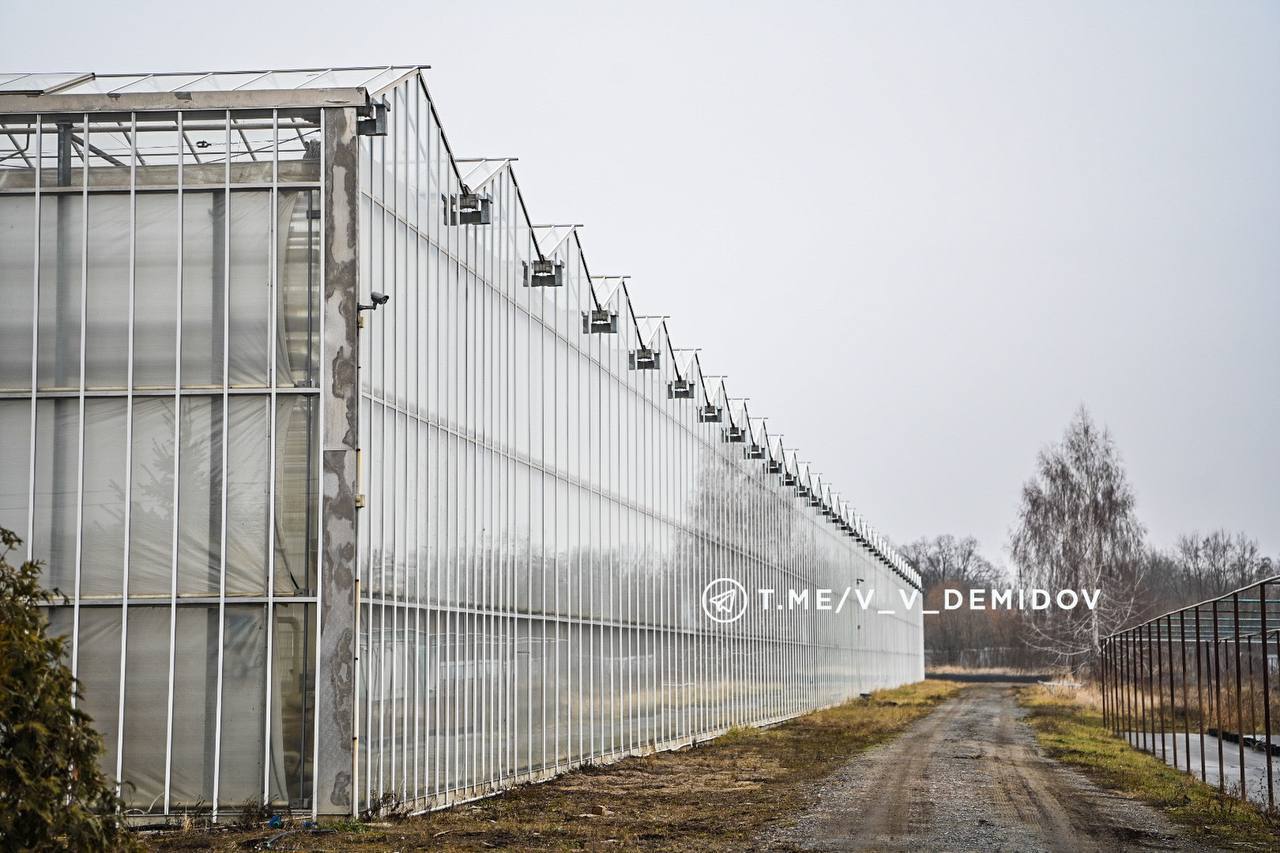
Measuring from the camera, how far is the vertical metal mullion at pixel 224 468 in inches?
635

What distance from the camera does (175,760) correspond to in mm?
16156

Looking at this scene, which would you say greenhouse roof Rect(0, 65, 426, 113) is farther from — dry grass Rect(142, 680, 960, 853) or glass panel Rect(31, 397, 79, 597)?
A: dry grass Rect(142, 680, 960, 853)

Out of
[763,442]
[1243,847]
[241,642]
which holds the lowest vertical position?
[1243,847]

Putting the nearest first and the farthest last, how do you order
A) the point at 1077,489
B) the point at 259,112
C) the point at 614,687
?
1. the point at 259,112
2. the point at 614,687
3. the point at 1077,489

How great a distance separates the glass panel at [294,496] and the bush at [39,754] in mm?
7520

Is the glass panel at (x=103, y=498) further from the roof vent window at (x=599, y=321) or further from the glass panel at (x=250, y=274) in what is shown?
the roof vent window at (x=599, y=321)

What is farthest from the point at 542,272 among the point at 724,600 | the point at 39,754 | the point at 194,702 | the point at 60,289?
the point at 724,600

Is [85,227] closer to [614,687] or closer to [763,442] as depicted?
[614,687]

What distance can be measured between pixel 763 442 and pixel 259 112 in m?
31.0

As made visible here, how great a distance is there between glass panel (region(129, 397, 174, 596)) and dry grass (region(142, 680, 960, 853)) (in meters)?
3.14

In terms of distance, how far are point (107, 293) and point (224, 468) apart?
2813 mm

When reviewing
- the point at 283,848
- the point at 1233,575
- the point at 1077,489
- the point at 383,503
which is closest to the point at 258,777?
the point at 283,848

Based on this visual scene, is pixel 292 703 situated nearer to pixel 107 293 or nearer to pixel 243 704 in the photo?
pixel 243 704

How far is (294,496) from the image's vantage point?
16750 mm
